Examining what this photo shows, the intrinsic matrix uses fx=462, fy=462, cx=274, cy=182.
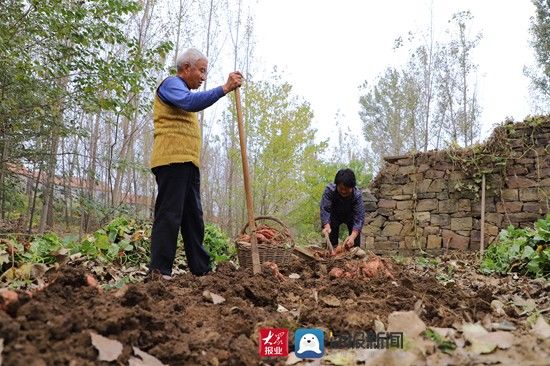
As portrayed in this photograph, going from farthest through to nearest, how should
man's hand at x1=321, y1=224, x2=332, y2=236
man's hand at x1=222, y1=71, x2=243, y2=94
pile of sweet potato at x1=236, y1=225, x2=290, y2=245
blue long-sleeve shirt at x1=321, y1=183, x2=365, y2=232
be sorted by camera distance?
blue long-sleeve shirt at x1=321, y1=183, x2=365, y2=232 → man's hand at x1=321, y1=224, x2=332, y2=236 → pile of sweet potato at x1=236, y1=225, x2=290, y2=245 → man's hand at x1=222, y1=71, x2=243, y2=94

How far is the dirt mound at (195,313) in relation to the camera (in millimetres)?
1434

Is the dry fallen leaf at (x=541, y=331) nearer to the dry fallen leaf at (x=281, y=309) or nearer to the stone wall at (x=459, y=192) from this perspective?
the dry fallen leaf at (x=281, y=309)

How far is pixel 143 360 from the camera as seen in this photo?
1.50 metres

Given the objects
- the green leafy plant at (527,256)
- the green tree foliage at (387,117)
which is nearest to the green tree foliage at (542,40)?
the green tree foliage at (387,117)

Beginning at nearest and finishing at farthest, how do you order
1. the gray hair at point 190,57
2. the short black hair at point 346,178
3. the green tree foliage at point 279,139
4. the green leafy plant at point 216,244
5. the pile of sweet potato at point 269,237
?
the gray hair at point 190,57
the pile of sweet potato at point 269,237
the short black hair at point 346,178
the green leafy plant at point 216,244
the green tree foliage at point 279,139

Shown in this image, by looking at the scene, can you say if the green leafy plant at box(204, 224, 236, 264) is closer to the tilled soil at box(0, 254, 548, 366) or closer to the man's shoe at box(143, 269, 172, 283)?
the man's shoe at box(143, 269, 172, 283)

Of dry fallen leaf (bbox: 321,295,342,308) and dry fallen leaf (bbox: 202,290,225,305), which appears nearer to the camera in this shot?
dry fallen leaf (bbox: 202,290,225,305)

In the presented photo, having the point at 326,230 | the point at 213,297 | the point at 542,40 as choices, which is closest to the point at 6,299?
the point at 213,297

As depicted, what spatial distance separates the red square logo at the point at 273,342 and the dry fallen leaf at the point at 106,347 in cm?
56

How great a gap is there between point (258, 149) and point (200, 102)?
1333 cm

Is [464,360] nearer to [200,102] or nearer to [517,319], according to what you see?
[517,319]

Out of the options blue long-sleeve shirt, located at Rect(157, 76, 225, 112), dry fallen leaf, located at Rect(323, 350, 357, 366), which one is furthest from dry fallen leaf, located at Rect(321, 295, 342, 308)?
blue long-sleeve shirt, located at Rect(157, 76, 225, 112)

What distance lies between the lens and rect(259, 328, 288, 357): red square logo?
5.93 ft

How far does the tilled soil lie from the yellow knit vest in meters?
0.88
